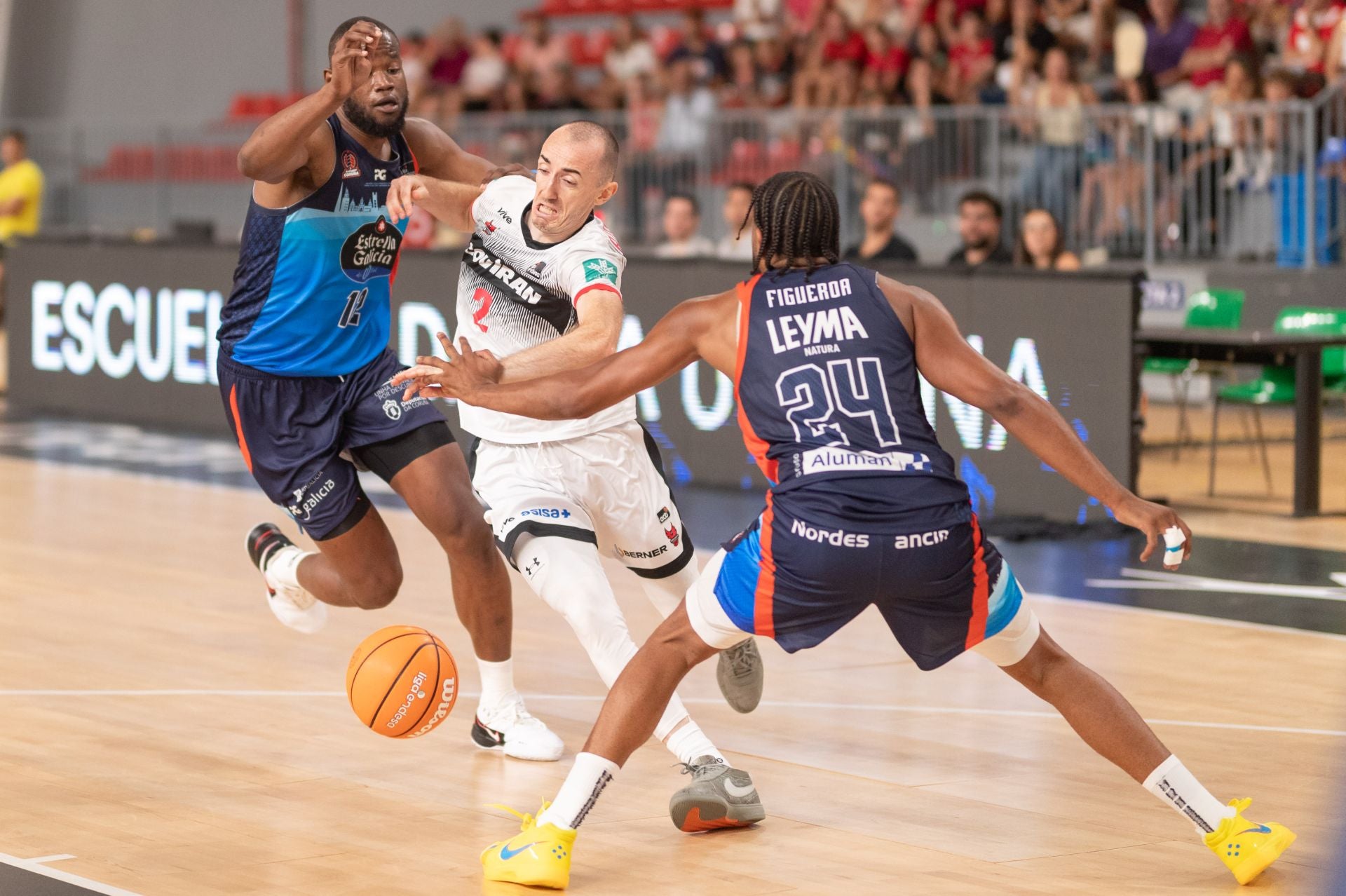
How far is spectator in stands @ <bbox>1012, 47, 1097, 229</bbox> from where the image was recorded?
1794cm

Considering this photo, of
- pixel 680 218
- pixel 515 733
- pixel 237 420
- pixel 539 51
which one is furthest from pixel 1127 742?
Result: pixel 539 51

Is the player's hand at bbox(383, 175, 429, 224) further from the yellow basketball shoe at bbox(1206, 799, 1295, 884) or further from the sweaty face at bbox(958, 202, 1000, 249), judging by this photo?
the sweaty face at bbox(958, 202, 1000, 249)

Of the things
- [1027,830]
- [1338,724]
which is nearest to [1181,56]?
[1338,724]

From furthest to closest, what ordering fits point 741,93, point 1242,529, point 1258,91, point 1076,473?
point 741,93 → point 1258,91 → point 1242,529 → point 1076,473

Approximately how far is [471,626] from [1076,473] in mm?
2458

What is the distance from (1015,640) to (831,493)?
0.65 meters

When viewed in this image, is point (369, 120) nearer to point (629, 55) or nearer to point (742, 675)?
point (742, 675)

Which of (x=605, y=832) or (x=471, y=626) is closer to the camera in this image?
(x=605, y=832)

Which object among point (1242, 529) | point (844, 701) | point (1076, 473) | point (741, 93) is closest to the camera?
point (1076, 473)

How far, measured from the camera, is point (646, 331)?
1353cm

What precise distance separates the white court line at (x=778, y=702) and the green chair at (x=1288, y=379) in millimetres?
5895

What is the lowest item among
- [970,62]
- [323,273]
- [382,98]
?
[323,273]

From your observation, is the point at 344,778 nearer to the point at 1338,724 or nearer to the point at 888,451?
the point at 888,451

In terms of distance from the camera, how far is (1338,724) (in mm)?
6953
